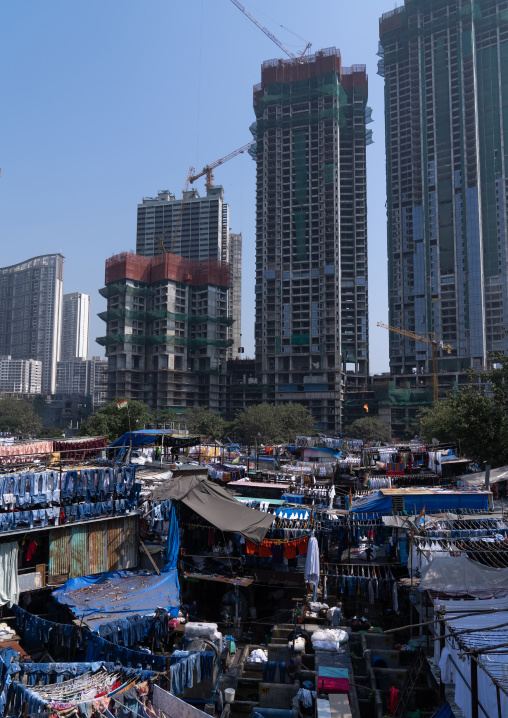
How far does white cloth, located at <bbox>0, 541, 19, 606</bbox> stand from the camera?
49.3 feet

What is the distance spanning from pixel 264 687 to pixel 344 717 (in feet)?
7.61

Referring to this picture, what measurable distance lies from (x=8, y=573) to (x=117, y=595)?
10.2 feet

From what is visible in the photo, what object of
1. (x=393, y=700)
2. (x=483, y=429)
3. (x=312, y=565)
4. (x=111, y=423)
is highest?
(x=483, y=429)

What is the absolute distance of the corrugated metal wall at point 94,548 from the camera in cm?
1636

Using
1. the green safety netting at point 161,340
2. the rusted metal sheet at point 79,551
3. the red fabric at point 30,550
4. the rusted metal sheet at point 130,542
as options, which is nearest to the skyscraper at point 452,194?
the green safety netting at point 161,340

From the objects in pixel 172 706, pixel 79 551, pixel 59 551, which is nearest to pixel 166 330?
pixel 79 551

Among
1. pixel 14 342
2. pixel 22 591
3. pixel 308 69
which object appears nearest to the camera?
pixel 22 591

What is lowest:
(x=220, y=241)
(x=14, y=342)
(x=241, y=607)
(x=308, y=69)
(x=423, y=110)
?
(x=241, y=607)

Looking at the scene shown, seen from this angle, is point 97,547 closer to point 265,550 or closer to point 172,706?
point 265,550

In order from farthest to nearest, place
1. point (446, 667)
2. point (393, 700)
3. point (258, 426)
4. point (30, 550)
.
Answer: point (258, 426) < point (30, 550) < point (393, 700) < point (446, 667)

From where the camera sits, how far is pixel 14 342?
188m

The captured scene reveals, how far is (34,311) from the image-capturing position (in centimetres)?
18075

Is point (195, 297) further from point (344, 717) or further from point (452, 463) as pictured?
point (344, 717)

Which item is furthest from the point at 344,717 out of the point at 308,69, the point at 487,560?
the point at 308,69
